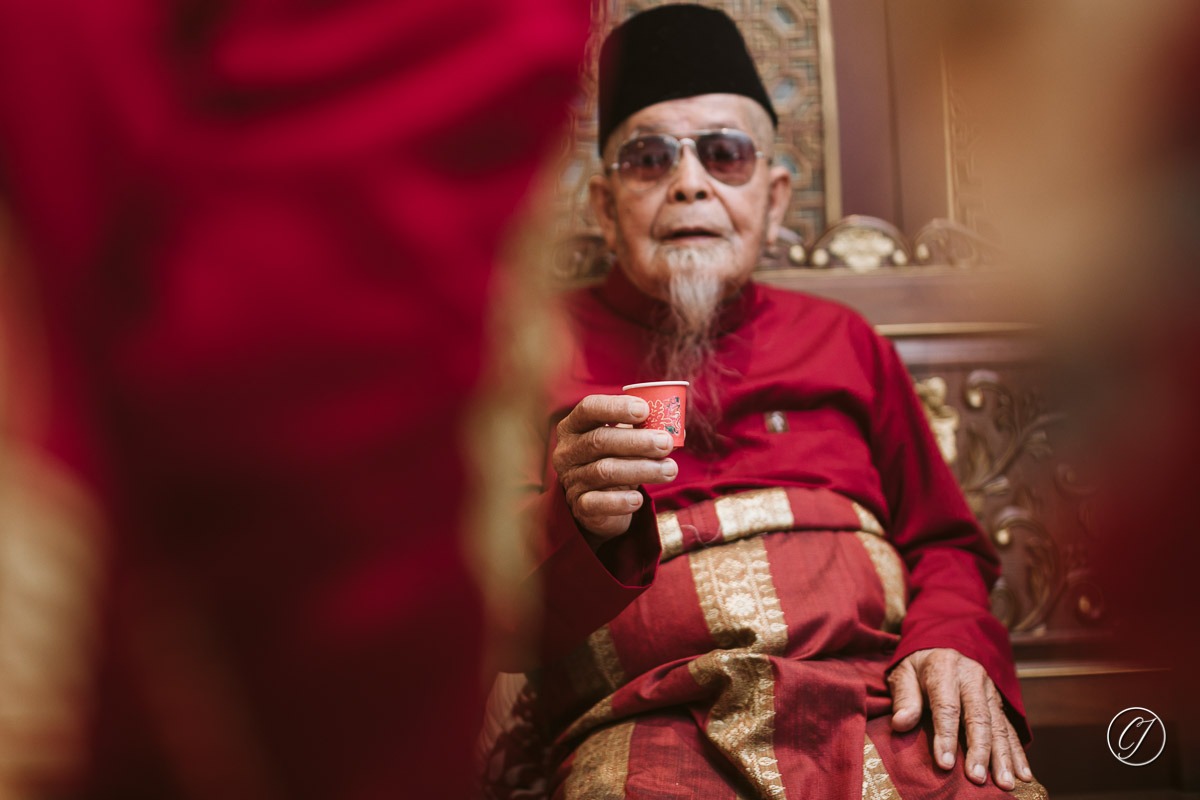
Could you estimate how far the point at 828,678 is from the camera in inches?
46.4

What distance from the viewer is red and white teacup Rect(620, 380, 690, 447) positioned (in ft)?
3.49

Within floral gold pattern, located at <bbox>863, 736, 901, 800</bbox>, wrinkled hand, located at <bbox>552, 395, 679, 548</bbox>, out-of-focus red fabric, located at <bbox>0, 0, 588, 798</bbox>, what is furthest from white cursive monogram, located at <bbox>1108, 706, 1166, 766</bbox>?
out-of-focus red fabric, located at <bbox>0, 0, 588, 798</bbox>

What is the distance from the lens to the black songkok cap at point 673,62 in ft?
5.37

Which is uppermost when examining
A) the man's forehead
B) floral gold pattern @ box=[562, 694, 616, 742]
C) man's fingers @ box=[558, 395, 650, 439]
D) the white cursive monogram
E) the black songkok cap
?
the black songkok cap

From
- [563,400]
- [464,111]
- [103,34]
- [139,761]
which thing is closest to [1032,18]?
[464,111]

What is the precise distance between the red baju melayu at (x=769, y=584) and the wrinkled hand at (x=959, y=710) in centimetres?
2

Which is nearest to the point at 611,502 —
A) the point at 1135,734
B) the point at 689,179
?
the point at 689,179

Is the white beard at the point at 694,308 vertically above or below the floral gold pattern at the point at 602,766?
above

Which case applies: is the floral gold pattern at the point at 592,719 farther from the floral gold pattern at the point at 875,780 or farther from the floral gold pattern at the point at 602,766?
the floral gold pattern at the point at 875,780

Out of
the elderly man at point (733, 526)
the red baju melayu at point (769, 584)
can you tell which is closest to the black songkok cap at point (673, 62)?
the elderly man at point (733, 526)

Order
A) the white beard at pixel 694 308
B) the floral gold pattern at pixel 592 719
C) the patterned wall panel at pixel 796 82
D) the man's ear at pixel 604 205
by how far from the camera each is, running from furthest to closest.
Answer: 1. the patterned wall panel at pixel 796 82
2. the man's ear at pixel 604 205
3. the white beard at pixel 694 308
4. the floral gold pattern at pixel 592 719

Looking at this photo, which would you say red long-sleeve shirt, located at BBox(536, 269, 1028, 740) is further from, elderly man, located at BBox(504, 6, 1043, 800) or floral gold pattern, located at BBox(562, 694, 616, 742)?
floral gold pattern, located at BBox(562, 694, 616, 742)

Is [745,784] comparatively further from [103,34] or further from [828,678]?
[103,34]

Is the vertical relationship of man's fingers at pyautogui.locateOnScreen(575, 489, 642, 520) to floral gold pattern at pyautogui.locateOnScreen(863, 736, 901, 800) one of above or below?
above
